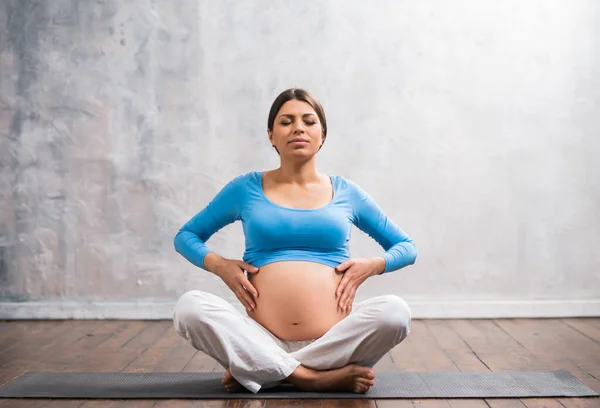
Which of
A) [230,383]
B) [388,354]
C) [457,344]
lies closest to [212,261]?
[230,383]

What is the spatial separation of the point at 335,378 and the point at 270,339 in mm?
232

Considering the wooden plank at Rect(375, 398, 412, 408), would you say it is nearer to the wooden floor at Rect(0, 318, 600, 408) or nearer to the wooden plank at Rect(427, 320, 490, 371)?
the wooden floor at Rect(0, 318, 600, 408)

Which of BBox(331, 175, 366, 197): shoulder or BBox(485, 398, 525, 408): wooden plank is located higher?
BBox(331, 175, 366, 197): shoulder

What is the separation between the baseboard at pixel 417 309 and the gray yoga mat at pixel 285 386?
51.3 inches

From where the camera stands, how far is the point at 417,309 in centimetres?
392

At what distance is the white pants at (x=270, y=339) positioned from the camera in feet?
7.34

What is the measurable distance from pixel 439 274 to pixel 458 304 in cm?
18

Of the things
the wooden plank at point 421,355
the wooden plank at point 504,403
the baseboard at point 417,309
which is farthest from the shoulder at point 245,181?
the baseboard at point 417,309

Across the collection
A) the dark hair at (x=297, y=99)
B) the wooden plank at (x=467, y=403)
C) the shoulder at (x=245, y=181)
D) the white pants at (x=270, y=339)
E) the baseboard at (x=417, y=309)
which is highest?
the dark hair at (x=297, y=99)

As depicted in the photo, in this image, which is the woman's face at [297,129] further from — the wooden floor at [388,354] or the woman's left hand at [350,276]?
the wooden floor at [388,354]

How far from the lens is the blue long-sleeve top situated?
2373 millimetres

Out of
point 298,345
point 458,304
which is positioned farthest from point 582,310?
point 298,345

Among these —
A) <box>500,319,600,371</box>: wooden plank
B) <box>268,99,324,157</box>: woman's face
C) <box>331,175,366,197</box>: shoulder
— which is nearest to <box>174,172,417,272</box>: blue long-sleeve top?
<box>331,175,366,197</box>: shoulder

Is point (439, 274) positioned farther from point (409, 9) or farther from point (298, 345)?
point (298, 345)
